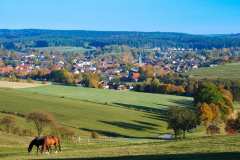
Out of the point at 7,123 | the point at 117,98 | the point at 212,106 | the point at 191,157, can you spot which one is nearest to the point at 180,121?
the point at 7,123

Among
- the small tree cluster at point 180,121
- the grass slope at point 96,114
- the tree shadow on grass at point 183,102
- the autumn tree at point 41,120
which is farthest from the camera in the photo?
the tree shadow on grass at point 183,102

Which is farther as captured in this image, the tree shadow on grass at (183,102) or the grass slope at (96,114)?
the tree shadow on grass at (183,102)

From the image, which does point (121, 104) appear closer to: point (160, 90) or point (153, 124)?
point (153, 124)

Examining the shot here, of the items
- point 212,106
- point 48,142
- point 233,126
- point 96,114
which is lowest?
point 96,114

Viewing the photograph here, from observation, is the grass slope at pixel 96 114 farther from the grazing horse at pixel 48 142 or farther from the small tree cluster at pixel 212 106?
the grazing horse at pixel 48 142

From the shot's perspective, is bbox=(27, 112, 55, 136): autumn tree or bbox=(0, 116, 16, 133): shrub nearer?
bbox=(0, 116, 16, 133): shrub

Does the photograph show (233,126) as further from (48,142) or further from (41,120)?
(48,142)

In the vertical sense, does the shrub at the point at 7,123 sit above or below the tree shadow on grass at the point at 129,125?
above

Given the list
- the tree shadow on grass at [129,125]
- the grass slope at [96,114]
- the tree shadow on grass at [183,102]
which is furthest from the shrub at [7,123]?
the tree shadow on grass at [183,102]

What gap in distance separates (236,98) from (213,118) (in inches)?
2280

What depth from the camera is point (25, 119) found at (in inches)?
3669

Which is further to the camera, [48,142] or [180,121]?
[180,121]

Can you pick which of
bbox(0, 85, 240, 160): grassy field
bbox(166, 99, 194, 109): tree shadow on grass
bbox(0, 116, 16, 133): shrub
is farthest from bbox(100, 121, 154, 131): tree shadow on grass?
→ bbox(166, 99, 194, 109): tree shadow on grass

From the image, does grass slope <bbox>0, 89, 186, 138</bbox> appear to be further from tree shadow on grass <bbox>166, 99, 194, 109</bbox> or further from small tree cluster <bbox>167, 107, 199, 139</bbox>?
tree shadow on grass <bbox>166, 99, 194, 109</bbox>
